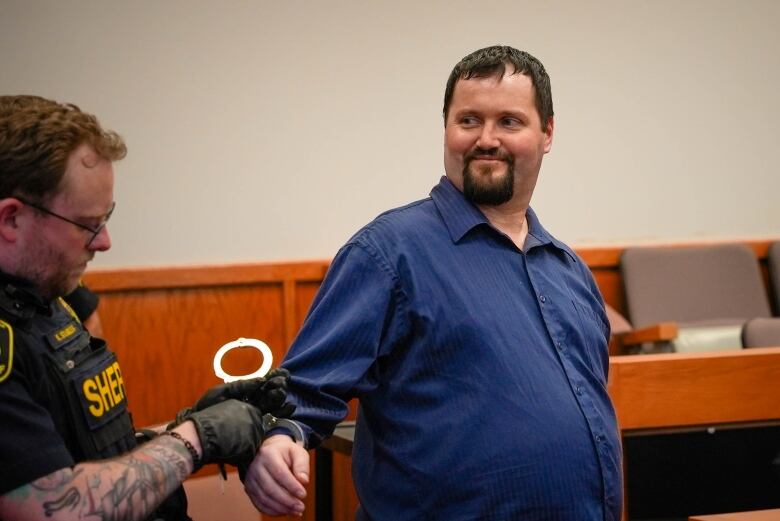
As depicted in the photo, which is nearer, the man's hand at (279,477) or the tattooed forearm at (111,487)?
the tattooed forearm at (111,487)

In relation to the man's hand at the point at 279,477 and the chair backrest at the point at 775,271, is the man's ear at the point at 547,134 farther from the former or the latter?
the chair backrest at the point at 775,271

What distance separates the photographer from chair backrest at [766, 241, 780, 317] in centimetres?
385

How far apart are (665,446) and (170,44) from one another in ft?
8.39

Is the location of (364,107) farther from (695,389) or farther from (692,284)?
(695,389)

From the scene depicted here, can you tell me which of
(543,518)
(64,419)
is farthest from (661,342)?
(64,419)

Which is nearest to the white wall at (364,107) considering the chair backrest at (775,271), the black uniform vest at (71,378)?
the chair backrest at (775,271)

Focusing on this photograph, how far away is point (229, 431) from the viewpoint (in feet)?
4.47

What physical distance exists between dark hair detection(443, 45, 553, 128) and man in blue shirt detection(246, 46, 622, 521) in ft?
0.16

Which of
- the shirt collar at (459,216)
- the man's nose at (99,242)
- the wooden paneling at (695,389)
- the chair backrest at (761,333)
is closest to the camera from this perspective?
the man's nose at (99,242)

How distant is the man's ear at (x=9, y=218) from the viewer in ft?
4.22

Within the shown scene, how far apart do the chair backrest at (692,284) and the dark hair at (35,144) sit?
285cm

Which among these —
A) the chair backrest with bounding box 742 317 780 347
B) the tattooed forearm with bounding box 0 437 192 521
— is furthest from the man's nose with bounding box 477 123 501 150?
the chair backrest with bounding box 742 317 780 347

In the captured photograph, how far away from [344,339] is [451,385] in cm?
21

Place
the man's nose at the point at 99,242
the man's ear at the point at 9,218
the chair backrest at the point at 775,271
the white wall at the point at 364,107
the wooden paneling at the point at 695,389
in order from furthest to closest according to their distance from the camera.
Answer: the chair backrest at the point at 775,271 → the white wall at the point at 364,107 → the wooden paneling at the point at 695,389 → the man's nose at the point at 99,242 → the man's ear at the point at 9,218
